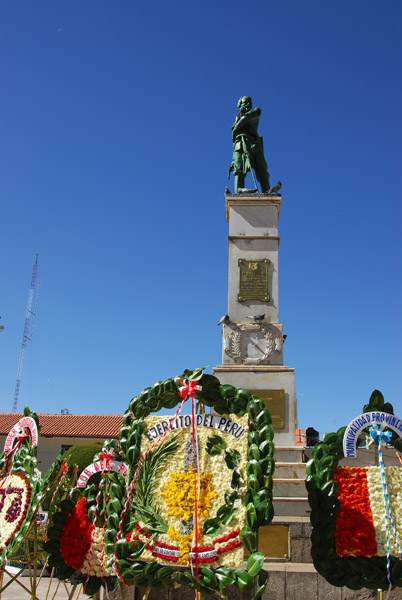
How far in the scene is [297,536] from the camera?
820 centimetres

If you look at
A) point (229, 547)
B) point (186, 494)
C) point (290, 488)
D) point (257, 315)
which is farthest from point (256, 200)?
point (229, 547)

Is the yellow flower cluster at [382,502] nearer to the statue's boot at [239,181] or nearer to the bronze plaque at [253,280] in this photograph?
the bronze plaque at [253,280]

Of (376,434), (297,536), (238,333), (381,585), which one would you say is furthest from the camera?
(238,333)

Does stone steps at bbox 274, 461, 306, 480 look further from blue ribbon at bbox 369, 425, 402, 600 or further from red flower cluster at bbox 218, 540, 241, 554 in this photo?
red flower cluster at bbox 218, 540, 241, 554

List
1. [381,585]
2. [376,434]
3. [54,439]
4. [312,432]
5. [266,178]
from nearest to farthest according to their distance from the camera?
[381,585] < [376,434] < [266,178] < [312,432] < [54,439]

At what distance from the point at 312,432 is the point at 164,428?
9.47m

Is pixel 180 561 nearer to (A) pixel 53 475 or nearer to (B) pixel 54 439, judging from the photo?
(A) pixel 53 475

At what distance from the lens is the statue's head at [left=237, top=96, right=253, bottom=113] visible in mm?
13492

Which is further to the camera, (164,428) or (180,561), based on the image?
(164,428)

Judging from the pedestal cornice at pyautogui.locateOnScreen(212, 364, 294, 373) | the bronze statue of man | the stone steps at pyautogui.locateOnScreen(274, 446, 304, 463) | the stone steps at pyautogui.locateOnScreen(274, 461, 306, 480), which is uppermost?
the bronze statue of man

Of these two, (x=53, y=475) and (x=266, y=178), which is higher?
(x=266, y=178)

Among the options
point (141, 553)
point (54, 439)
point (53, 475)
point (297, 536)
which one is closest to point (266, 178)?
point (297, 536)

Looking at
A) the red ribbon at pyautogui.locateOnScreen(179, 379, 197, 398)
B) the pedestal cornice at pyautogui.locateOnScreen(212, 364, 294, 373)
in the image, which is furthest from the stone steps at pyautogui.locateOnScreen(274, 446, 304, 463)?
the red ribbon at pyautogui.locateOnScreen(179, 379, 197, 398)

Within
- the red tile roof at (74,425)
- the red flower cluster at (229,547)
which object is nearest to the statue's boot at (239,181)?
the red flower cluster at (229,547)
